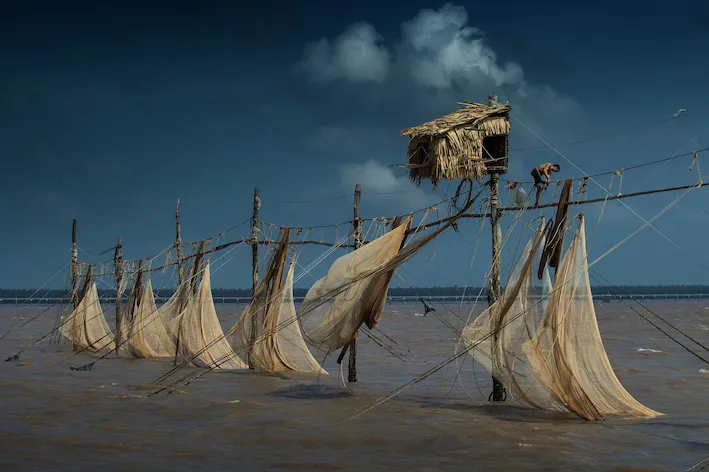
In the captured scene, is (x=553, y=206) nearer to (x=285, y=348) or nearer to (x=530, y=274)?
(x=530, y=274)

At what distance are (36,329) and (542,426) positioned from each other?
41167mm

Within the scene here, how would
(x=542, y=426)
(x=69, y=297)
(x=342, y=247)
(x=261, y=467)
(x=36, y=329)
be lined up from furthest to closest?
(x=36, y=329) < (x=69, y=297) < (x=342, y=247) < (x=542, y=426) < (x=261, y=467)

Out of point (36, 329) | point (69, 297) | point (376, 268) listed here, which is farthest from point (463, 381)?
point (36, 329)

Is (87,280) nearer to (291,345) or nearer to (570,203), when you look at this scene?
(291,345)

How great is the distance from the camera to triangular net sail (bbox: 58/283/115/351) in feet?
101

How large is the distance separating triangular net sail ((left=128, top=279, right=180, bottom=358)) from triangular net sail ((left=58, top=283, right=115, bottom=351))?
3.40m

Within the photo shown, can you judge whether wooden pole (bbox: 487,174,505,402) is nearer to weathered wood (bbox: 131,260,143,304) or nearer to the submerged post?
weathered wood (bbox: 131,260,143,304)

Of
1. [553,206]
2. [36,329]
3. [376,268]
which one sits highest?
[553,206]

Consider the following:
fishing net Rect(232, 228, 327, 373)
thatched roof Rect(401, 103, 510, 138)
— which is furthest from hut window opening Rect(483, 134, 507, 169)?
fishing net Rect(232, 228, 327, 373)

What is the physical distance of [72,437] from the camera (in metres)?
11.4

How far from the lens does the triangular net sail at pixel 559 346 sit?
12.4 m

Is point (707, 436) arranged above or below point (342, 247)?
below

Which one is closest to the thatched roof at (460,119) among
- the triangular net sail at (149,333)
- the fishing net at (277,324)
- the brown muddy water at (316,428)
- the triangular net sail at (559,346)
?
the triangular net sail at (559,346)

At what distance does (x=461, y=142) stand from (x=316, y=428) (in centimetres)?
600
